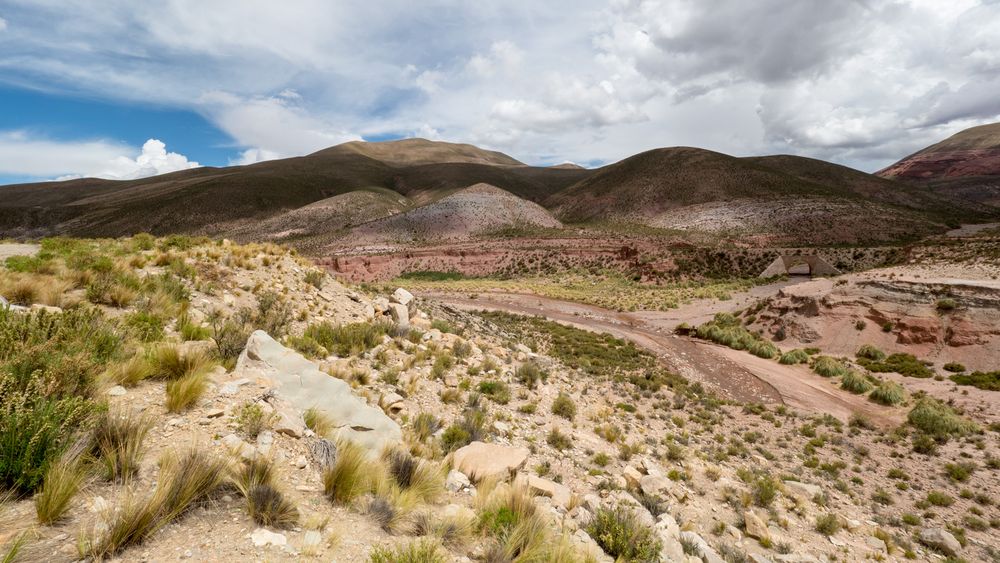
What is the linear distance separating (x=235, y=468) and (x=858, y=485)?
12364 mm

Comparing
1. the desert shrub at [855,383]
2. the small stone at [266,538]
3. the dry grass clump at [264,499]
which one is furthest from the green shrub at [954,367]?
the small stone at [266,538]

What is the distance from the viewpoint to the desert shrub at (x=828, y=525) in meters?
7.20

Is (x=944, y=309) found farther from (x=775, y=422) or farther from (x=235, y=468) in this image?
(x=235, y=468)

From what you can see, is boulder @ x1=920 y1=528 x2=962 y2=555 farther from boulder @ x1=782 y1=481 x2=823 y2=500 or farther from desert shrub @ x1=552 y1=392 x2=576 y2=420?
desert shrub @ x1=552 y1=392 x2=576 y2=420

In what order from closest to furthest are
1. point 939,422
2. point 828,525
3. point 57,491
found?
point 57,491 → point 828,525 → point 939,422

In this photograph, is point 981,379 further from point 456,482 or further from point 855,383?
point 456,482

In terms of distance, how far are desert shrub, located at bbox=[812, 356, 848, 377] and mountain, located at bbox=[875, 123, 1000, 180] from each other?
16462 centimetres

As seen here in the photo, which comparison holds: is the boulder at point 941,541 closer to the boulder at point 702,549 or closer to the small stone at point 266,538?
the boulder at point 702,549

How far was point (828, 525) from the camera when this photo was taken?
7.23 metres

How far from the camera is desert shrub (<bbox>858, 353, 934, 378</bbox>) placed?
17614 mm

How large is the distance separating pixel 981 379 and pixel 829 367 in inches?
189

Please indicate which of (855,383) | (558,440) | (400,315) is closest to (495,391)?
(558,440)

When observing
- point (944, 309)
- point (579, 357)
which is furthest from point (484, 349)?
point (944, 309)

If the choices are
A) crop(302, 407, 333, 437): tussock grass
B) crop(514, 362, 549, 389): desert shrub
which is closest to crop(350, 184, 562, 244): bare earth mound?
crop(514, 362, 549, 389): desert shrub
